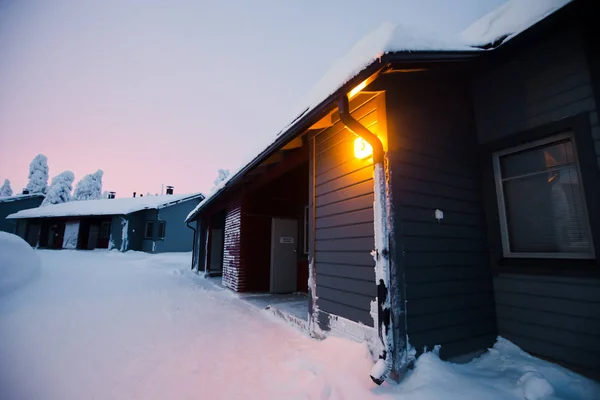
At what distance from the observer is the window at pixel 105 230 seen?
23.8 m

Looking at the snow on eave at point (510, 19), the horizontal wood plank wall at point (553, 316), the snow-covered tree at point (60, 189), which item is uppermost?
the snow-covered tree at point (60, 189)

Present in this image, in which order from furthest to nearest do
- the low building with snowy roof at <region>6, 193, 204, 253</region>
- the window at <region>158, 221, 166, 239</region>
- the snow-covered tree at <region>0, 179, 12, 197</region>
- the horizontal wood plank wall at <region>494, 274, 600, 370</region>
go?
1. the snow-covered tree at <region>0, 179, 12, 197</region>
2. the window at <region>158, 221, 166, 239</region>
3. the low building with snowy roof at <region>6, 193, 204, 253</region>
4. the horizontal wood plank wall at <region>494, 274, 600, 370</region>

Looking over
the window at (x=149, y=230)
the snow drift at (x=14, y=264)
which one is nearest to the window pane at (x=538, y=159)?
the snow drift at (x=14, y=264)

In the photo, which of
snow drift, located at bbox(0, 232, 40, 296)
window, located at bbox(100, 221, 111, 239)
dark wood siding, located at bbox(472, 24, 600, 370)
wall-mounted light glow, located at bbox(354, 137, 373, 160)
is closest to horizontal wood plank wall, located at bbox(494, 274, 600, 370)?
dark wood siding, located at bbox(472, 24, 600, 370)

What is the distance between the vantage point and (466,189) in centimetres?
358

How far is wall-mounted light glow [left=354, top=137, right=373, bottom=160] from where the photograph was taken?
3244 millimetres

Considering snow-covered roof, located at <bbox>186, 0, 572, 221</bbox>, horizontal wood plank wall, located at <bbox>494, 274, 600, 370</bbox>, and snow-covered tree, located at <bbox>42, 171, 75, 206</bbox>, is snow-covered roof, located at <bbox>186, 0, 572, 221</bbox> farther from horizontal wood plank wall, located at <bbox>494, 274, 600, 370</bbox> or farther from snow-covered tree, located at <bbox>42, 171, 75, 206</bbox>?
snow-covered tree, located at <bbox>42, 171, 75, 206</bbox>

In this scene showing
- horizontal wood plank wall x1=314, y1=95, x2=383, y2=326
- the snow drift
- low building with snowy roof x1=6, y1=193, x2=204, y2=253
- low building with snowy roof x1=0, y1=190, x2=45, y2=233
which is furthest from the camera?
low building with snowy roof x1=0, y1=190, x2=45, y2=233

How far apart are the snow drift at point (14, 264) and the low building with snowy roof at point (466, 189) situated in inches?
304

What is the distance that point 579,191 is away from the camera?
2.82m

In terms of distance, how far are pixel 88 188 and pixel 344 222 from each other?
191 ft

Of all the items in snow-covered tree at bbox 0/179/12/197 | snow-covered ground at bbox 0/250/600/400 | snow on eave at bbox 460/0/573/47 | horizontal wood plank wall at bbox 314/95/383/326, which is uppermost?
snow-covered tree at bbox 0/179/12/197

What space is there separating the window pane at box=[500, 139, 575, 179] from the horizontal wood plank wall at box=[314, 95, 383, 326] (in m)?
1.94

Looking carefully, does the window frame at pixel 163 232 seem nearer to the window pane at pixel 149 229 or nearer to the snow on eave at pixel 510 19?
the window pane at pixel 149 229
